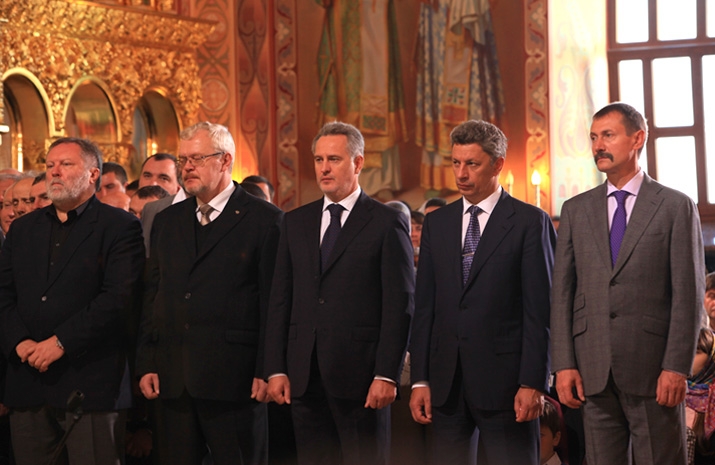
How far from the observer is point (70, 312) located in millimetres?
4074

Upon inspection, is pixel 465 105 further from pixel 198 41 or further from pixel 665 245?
pixel 665 245

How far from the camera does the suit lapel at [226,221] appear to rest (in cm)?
406

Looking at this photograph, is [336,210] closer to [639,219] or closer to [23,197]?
[639,219]

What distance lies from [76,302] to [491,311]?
1565 mm

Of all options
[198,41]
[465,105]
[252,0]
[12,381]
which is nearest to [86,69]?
[198,41]

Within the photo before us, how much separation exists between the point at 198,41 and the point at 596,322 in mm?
7579

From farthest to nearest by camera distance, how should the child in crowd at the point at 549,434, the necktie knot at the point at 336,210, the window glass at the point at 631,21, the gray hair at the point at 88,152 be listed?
1. the window glass at the point at 631,21
2. the child in crowd at the point at 549,434
3. the gray hair at the point at 88,152
4. the necktie knot at the point at 336,210

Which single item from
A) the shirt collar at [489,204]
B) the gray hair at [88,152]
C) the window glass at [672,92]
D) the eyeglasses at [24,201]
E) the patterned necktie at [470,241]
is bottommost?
the patterned necktie at [470,241]

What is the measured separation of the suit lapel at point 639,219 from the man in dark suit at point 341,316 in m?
0.74

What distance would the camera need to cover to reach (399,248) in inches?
153

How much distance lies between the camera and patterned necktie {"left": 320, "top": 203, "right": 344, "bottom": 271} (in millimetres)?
3938

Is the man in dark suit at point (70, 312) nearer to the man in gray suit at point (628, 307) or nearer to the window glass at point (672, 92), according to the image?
the man in gray suit at point (628, 307)

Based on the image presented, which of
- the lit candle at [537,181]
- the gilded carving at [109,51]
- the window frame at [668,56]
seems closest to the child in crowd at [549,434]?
the gilded carving at [109,51]

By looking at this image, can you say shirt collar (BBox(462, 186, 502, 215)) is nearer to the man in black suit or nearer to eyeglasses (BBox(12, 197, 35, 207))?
the man in black suit
